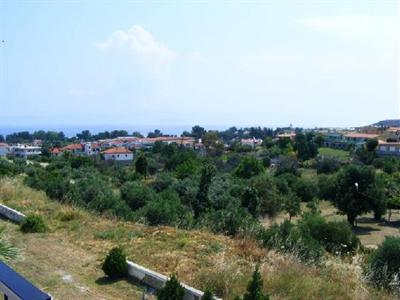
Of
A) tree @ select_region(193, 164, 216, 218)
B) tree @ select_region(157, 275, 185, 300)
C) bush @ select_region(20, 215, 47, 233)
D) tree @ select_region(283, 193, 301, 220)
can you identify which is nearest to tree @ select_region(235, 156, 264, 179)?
tree @ select_region(283, 193, 301, 220)

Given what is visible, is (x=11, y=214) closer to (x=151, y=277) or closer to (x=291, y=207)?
(x=151, y=277)

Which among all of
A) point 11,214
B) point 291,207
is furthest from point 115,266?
point 291,207

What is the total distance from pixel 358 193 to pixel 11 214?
A: 1093 inches

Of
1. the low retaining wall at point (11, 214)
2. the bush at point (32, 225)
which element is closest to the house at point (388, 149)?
the low retaining wall at point (11, 214)

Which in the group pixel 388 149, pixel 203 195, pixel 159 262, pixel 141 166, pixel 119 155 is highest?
pixel 159 262

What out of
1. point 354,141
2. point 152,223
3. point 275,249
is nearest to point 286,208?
point 152,223

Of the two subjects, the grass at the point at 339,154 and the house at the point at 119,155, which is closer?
the grass at the point at 339,154

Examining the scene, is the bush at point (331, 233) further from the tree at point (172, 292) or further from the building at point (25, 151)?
the building at point (25, 151)

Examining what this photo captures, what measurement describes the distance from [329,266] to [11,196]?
8.07m

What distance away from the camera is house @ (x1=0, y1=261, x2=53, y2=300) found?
1791 millimetres

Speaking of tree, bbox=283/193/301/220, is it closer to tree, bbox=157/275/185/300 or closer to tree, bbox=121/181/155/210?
tree, bbox=121/181/155/210

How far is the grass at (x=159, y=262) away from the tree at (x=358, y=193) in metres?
26.6

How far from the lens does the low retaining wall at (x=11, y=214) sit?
933 centimetres

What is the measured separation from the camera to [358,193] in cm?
3278
